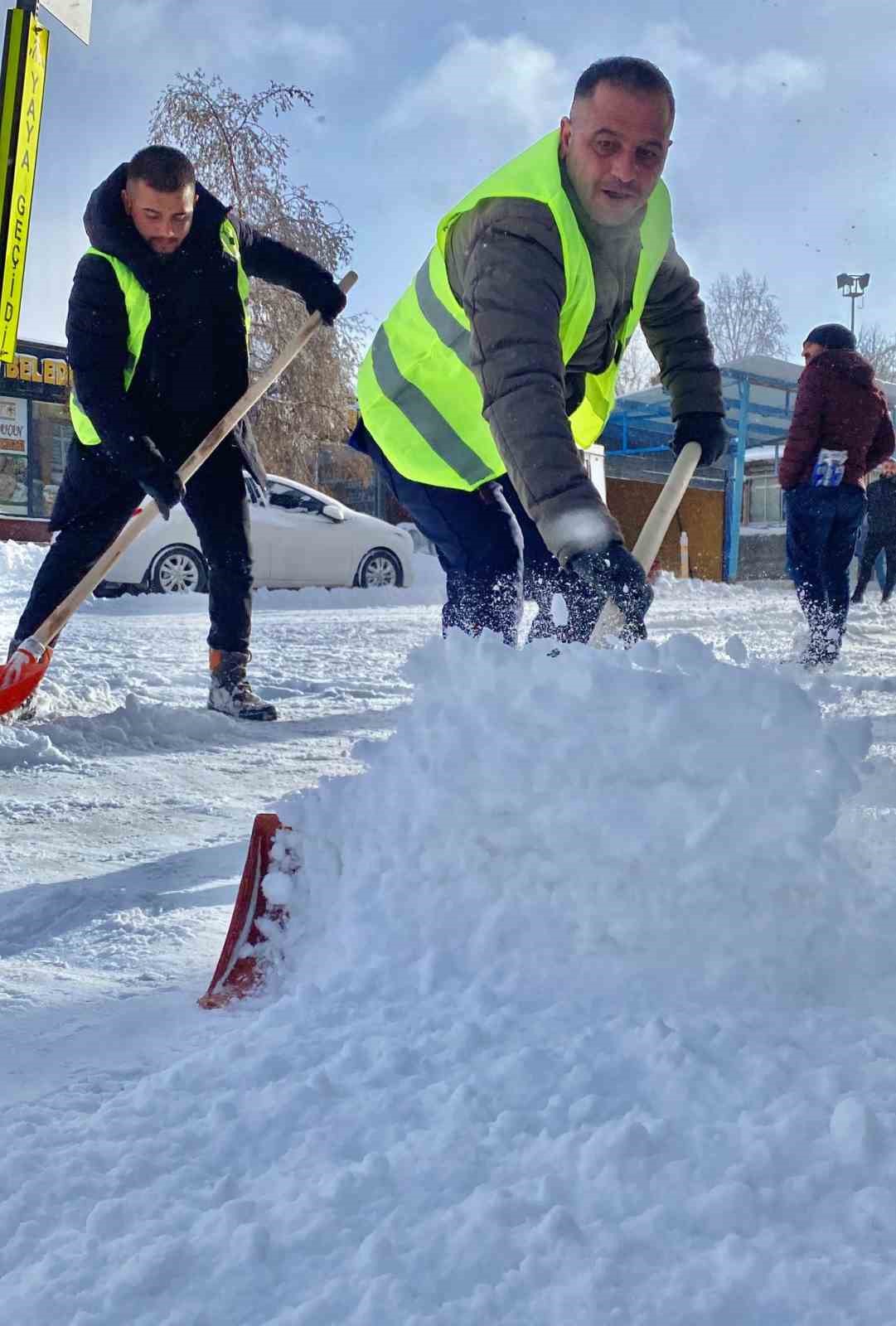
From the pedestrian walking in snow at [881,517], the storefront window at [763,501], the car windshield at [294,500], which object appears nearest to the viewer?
the pedestrian walking in snow at [881,517]

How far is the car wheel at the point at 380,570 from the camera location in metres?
10.8

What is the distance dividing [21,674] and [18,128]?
323 centimetres

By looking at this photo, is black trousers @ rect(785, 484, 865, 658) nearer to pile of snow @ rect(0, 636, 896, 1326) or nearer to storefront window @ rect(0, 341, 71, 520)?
pile of snow @ rect(0, 636, 896, 1326)

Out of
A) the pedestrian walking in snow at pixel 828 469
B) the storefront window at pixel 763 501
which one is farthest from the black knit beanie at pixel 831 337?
the storefront window at pixel 763 501

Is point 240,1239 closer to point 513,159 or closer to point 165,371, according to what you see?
point 513,159

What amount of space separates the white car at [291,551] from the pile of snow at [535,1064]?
793 centimetres

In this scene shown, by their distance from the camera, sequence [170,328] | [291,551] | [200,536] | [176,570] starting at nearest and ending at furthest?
1. [170,328]
2. [200,536]
3. [176,570]
4. [291,551]

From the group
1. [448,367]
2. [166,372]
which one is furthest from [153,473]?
[448,367]

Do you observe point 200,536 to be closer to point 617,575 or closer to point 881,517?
point 617,575

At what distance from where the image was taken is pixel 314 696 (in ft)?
15.1

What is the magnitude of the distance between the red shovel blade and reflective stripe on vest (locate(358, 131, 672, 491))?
157cm

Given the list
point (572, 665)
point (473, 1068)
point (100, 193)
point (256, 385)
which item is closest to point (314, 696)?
point (256, 385)

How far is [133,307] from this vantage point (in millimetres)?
3557

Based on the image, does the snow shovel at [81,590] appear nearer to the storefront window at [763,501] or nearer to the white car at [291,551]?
the white car at [291,551]
